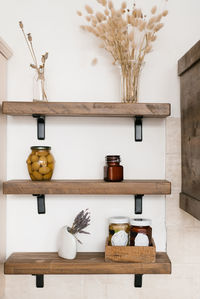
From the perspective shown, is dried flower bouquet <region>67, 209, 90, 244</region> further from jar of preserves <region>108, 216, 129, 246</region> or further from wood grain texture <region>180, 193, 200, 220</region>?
wood grain texture <region>180, 193, 200, 220</region>

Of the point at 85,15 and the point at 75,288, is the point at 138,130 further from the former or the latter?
the point at 75,288

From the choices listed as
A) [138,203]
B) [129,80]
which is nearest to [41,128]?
[129,80]

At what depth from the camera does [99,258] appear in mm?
1485

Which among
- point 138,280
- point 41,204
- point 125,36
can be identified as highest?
point 125,36

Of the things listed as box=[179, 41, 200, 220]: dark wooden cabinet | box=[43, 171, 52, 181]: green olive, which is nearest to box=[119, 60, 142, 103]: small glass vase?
box=[179, 41, 200, 220]: dark wooden cabinet

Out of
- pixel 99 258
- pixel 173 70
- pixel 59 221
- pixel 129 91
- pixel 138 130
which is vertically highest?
pixel 173 70

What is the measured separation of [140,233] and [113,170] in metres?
0.28

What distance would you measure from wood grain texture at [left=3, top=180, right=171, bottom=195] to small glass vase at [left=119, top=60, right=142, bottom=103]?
36 centimetres

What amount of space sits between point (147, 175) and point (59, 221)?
45 centimetres

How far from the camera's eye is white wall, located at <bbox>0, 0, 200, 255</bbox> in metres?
1.57

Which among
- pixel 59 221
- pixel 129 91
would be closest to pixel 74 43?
pixel 129 91

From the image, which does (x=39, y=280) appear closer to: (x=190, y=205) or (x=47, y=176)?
(x=47, y=176)

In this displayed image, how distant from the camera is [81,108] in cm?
141

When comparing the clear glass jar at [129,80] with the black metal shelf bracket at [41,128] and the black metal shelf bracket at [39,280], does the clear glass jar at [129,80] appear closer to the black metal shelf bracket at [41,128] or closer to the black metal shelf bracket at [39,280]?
the black metal shelf bracket at [41,128]
